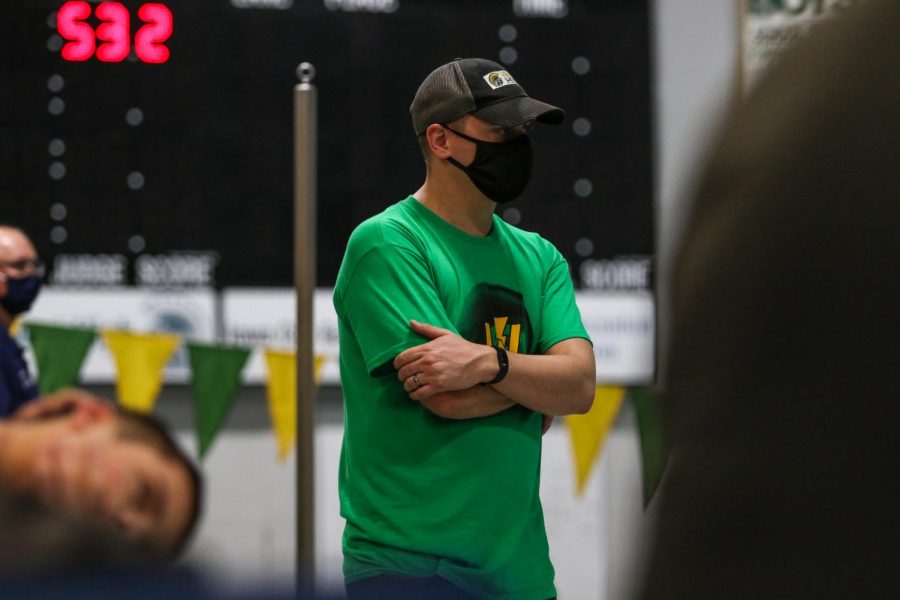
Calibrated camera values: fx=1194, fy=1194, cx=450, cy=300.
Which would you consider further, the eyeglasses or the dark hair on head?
the eyeglasses

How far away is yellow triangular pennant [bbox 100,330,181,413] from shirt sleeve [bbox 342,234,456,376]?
1.68m

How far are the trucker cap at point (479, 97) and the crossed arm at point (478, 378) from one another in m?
0.32

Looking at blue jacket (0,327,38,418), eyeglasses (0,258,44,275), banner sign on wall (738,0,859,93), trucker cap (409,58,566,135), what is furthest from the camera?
banner sign on wall (738,0,859,93)

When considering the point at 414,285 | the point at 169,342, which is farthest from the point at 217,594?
the point at 169,342

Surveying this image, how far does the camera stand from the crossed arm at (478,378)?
146cm

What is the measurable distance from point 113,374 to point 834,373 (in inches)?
120

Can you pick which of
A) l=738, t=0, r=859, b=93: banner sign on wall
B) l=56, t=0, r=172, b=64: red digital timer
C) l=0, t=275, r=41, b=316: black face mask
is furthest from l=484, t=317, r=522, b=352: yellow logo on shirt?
l=738, t=0, r=859, b=93: banner sign on wall

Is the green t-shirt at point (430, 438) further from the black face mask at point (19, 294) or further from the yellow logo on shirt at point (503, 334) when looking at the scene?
the black face mask at point (19, 294)

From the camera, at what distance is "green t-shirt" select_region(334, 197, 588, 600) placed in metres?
1.48

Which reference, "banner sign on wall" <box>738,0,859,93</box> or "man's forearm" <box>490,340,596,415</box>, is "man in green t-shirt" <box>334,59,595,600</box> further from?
"banner sign on wall" <box>738,0,859,93</box>

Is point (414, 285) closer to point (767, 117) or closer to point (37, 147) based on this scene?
Result: point (767, 117)

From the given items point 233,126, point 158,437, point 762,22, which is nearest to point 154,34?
point 233,126

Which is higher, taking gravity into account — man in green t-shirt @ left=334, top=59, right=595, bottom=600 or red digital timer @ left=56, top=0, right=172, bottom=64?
red digital timer @ left=56, top=0, right=172, bottom=64

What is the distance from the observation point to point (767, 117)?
267 millimetres
